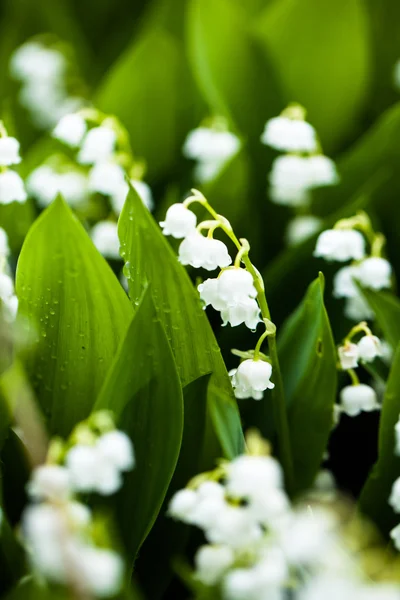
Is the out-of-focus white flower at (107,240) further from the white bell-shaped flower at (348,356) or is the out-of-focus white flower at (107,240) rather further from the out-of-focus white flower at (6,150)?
the white bell-shaped flower at (348,356)

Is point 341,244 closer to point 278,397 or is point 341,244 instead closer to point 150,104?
point 278,397

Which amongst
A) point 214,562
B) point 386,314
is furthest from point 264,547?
point 386,314

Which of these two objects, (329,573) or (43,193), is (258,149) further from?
(329,573)

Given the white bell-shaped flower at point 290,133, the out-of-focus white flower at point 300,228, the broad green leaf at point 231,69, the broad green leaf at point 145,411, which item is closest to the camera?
the broad green leaf at point 145,411

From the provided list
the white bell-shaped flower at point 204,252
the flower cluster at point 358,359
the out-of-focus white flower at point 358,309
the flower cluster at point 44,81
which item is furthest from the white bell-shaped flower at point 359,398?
the flower cluster at point 44,81

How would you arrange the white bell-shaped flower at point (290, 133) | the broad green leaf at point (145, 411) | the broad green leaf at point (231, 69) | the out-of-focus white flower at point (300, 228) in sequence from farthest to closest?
the broad green leaf at point (231, 69) < the out-of-focus white flower at point (300, 228) < the white bell-shaped flower at point (290, 133) < the broad green leaf at point (145, 411)

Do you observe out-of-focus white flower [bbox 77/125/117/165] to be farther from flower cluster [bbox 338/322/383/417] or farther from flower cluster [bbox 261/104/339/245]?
flower cluster [bbox 338/322/383/417]

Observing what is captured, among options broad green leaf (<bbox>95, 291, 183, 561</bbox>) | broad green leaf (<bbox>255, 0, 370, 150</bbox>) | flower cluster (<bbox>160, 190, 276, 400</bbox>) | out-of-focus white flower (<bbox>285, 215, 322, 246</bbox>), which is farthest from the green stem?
broad green leaf (<bbox>255, 0, 370, 150</bbox>)
